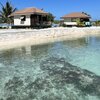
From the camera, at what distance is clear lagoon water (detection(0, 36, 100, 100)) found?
10352 mm

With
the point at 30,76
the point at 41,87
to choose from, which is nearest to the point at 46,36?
the point at 30,76

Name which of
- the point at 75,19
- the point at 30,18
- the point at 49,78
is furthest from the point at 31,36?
the point at 75,19

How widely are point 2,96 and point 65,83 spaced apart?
343 centimetres

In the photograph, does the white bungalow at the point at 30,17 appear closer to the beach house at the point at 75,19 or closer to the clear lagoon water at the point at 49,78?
Result: the beach house at the point at 75,19

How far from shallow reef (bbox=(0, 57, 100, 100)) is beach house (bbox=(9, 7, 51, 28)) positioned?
2352 centimetres

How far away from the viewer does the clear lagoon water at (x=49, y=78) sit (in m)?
10.4

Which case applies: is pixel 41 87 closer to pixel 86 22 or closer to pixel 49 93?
pixel 49 93

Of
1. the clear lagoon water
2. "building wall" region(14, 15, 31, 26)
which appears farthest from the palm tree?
the clear lagoon water

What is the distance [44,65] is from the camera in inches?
643

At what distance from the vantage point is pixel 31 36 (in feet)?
Result: 98.2

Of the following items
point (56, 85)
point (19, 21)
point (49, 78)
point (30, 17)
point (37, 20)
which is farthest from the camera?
point (19, 21)

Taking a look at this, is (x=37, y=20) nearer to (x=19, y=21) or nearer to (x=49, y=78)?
(x=19, y=21)

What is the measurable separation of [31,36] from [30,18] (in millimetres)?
8824

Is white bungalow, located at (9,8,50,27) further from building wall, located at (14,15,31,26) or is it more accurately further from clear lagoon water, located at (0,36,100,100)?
clear lagoon water, located at (0,36,100,100)
